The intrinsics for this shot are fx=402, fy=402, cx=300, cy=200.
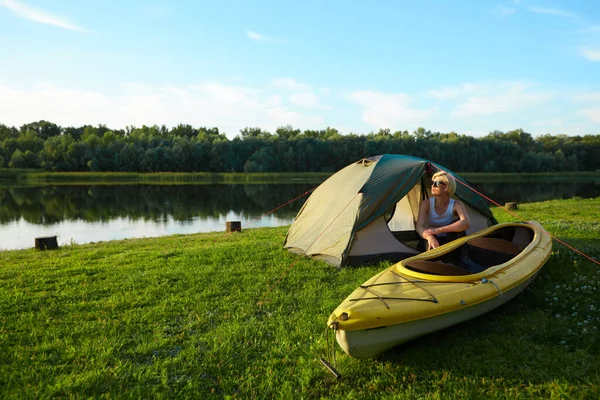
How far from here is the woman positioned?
Answer: 5777 mm

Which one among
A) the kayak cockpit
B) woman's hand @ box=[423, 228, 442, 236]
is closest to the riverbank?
woman's hand @ box=[423, 228, 442, 236]

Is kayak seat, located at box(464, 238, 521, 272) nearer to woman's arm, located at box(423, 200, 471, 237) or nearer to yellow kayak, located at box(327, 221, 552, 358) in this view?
woman's arm, located at box(423, 200, 471, 237)

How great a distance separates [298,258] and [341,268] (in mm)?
1009

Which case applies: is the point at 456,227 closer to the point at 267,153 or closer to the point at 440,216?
the point at 440,216

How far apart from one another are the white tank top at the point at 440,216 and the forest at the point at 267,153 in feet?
183

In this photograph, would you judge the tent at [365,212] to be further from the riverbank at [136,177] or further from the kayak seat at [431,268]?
the riverbank at [136,177]

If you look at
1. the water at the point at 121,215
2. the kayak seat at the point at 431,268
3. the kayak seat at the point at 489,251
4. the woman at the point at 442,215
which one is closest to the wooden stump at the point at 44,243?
the water at the point at 121,215

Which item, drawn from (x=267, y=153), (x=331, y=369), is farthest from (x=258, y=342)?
(x=267, y=153)

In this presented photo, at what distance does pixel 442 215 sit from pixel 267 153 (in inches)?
2373

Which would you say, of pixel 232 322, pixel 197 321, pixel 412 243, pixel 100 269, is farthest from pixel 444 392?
pixel 100 269

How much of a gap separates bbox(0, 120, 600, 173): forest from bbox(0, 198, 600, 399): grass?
183ft

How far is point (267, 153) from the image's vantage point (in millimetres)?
65375

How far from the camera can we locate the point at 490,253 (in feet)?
18.3

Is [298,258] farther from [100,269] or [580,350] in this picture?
[580,350]
